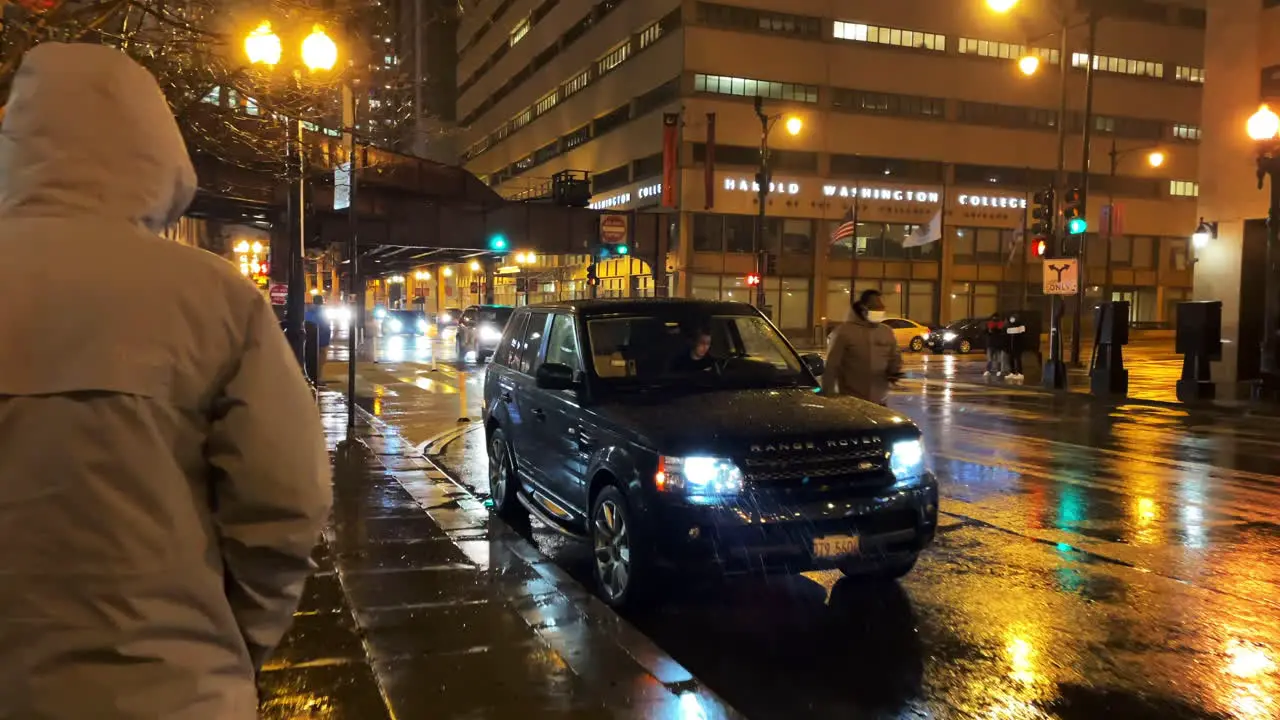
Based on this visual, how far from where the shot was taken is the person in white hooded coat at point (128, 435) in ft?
5.21

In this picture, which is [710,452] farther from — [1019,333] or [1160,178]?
[1160,178]

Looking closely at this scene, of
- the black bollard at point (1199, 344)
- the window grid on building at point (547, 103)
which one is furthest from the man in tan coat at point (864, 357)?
the window grid on building at point (547, 103)

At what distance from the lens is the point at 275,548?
1770mm

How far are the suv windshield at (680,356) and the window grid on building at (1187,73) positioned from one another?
56.7 meters

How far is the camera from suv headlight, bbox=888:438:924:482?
572 cm

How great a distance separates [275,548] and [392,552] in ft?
16.9

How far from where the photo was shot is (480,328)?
29.8 m

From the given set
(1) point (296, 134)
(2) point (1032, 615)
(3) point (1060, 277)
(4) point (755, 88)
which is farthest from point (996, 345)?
(4) point (755, 88)

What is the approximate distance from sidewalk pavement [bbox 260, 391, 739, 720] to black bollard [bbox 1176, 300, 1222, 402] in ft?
55.1

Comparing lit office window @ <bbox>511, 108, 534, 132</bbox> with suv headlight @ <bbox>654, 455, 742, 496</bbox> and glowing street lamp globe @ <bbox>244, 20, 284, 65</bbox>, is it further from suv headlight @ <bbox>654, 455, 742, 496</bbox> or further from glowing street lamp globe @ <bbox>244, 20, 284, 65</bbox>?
suv headlight @ <bbox>654, 455, 742, 496</bbox>

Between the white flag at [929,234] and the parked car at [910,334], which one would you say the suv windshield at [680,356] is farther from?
the parked car at [910,334]

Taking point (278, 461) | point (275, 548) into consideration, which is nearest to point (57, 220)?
point (278, 461)

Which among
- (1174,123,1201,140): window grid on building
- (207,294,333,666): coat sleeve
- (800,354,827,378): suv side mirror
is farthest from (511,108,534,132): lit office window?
(207,294,333,666): coat sleeve

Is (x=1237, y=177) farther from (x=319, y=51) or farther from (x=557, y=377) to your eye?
(x=557, y=377)
